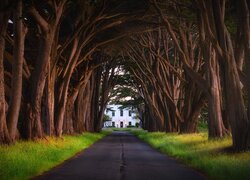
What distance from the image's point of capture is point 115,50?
130ft

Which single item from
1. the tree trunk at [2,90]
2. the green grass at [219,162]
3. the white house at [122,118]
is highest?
the white house at [122,118]

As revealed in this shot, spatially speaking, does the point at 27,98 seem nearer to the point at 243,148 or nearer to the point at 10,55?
the point at 10,55

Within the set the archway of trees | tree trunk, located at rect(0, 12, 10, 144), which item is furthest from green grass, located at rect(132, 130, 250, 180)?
tree trunk, located at rect(0, 12, 10, 144)

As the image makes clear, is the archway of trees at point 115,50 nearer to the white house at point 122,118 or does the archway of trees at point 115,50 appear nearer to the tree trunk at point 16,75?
the tree trunk at point 16,75

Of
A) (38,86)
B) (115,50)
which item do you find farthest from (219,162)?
(115,50)

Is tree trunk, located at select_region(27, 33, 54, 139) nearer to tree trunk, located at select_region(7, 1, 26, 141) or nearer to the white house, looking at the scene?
tree trunk, located at select_region(7, 1, 26, 141)

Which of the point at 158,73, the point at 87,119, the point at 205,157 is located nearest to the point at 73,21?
the point at 158,73

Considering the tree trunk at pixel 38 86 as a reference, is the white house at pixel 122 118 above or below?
above

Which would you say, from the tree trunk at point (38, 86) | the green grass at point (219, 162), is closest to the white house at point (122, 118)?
the tree trunk at point (38, 86)

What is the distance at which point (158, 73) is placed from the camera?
3694 centimetres

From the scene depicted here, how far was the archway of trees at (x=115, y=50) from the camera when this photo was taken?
1747cm

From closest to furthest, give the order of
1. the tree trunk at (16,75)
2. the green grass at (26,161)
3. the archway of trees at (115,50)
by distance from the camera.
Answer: the green grass at (26,161) < the archway of trees at (115,50) < the tree trunk at (16,75)

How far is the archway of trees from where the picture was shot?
57.3 ft

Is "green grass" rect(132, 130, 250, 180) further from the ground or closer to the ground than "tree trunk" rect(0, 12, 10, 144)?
closer to the ground
